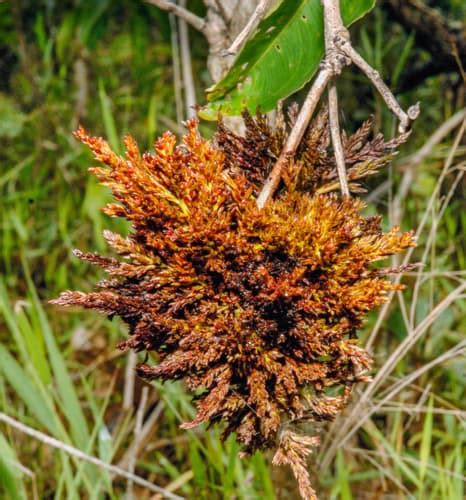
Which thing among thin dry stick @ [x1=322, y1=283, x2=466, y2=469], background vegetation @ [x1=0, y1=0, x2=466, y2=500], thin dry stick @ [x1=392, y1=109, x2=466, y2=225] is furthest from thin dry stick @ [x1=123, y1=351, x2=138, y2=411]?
thin dry stick @ [x1=392, y1=109, x2=466, y2=225]

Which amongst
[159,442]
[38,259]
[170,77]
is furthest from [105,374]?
[170,77]

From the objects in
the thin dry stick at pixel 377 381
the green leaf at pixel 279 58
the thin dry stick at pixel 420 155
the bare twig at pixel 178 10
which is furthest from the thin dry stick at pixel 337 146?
the thin dry stick at pixel 420 155

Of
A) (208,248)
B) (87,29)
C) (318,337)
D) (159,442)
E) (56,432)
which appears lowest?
(159,442)

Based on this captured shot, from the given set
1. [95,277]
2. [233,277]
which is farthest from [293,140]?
[95,277]

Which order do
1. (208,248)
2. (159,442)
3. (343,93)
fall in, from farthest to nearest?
(343,93) < (159,442) < (208,248)

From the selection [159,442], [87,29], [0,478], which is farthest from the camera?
[87,29]

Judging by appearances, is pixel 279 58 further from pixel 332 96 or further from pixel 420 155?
pixel 420 155

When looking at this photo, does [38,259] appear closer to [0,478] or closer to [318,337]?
[0,478]
